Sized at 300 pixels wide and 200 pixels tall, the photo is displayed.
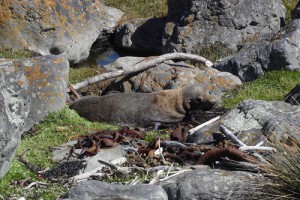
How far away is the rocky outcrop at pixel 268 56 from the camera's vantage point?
600 inches

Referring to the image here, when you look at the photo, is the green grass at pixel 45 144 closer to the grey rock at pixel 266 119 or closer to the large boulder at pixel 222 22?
the grey rock at pixel 266 119

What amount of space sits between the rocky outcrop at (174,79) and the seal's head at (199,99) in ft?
3.46

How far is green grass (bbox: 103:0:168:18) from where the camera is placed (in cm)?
2567

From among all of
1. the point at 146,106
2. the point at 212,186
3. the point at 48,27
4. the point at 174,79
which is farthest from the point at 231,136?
the point at 48,27

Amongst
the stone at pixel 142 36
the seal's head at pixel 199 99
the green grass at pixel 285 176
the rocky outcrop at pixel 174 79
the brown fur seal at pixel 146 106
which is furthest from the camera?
the stone at pixel 142 36

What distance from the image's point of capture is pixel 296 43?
15.4m

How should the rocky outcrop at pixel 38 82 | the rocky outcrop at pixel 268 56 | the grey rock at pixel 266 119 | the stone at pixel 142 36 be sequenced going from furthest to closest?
the stone at pixel 142 36
the rocky outcrop at pixel 268 56
the rocky outcrop at pixel 38 82
the grey rock at pixel 266 119

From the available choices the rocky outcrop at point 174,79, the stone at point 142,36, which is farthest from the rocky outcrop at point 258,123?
the stone at point 142,36

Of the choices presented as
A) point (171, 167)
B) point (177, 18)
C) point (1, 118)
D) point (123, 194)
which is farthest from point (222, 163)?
point (177, 18)

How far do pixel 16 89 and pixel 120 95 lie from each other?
2646mm

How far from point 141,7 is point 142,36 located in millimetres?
3684

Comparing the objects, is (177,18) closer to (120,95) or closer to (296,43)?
(296,43)

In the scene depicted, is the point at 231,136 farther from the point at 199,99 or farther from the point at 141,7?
the point at 141,7

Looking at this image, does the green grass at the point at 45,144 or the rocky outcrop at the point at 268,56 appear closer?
the green grass at the point at 45,144
